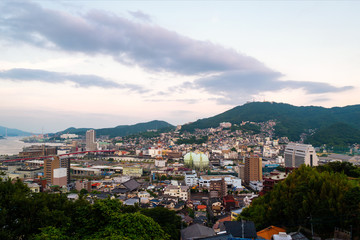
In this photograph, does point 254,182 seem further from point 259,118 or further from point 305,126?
point 259,118

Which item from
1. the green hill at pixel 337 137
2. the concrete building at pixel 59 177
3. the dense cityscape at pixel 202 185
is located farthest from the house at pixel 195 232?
the green hill at pixel 337 137

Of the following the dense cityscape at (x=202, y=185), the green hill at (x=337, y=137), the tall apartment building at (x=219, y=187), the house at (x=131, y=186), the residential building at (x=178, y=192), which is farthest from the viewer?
the green hill at (x=337, y=137)

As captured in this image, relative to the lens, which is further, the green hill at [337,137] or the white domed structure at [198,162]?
the green hill at [337,137]

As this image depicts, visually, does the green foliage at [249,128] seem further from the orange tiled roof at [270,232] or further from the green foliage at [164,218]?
the orange tiled roof at [270,232]

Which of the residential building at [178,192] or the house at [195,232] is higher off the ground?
the house at [195,232]

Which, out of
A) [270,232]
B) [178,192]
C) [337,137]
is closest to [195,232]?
[270,232]

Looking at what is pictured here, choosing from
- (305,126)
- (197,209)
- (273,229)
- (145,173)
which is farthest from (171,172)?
(305,126)

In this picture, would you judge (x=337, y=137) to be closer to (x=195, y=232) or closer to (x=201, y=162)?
(x=201, y=162)
